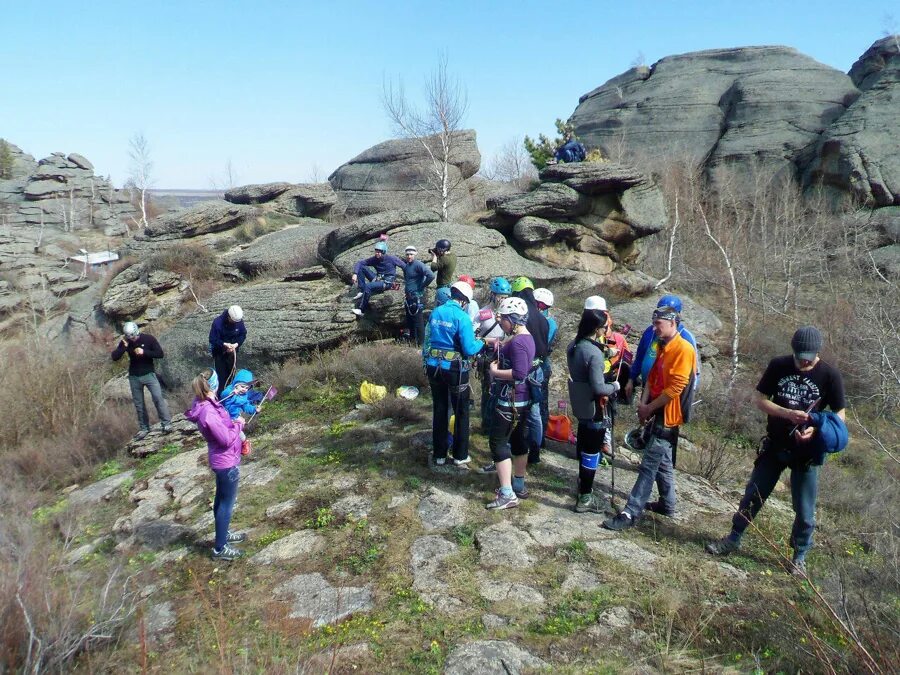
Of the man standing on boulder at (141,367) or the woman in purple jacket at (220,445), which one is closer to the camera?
the woman in purple jacket at (220,445)

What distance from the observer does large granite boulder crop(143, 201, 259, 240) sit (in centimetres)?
2064

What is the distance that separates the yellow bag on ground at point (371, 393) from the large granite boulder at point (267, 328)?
2671mm

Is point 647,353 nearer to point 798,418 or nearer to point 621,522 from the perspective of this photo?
point 798,418

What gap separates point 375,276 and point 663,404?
843 centimetres

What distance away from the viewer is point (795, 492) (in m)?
4.55

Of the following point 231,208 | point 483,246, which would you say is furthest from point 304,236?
point 483,246

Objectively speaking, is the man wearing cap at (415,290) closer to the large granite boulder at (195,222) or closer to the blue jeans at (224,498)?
the blue jeans at (224,498)

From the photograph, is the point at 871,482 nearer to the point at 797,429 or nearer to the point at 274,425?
the point at 797,429

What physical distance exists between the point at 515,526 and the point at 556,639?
1609 millimetres

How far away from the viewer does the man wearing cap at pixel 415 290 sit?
10.9 meters

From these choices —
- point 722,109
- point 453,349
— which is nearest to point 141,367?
point 453,349

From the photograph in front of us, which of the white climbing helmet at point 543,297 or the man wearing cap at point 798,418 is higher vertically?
the white climbing helmet at point 543,297

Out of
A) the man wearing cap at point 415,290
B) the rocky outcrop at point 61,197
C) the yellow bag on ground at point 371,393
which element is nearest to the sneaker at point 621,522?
the yellow bag on ground at point 371,393

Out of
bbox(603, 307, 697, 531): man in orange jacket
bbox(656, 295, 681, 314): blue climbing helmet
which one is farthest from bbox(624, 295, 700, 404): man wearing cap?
bbox(603, 307, 697, 531): man in orange jacket
